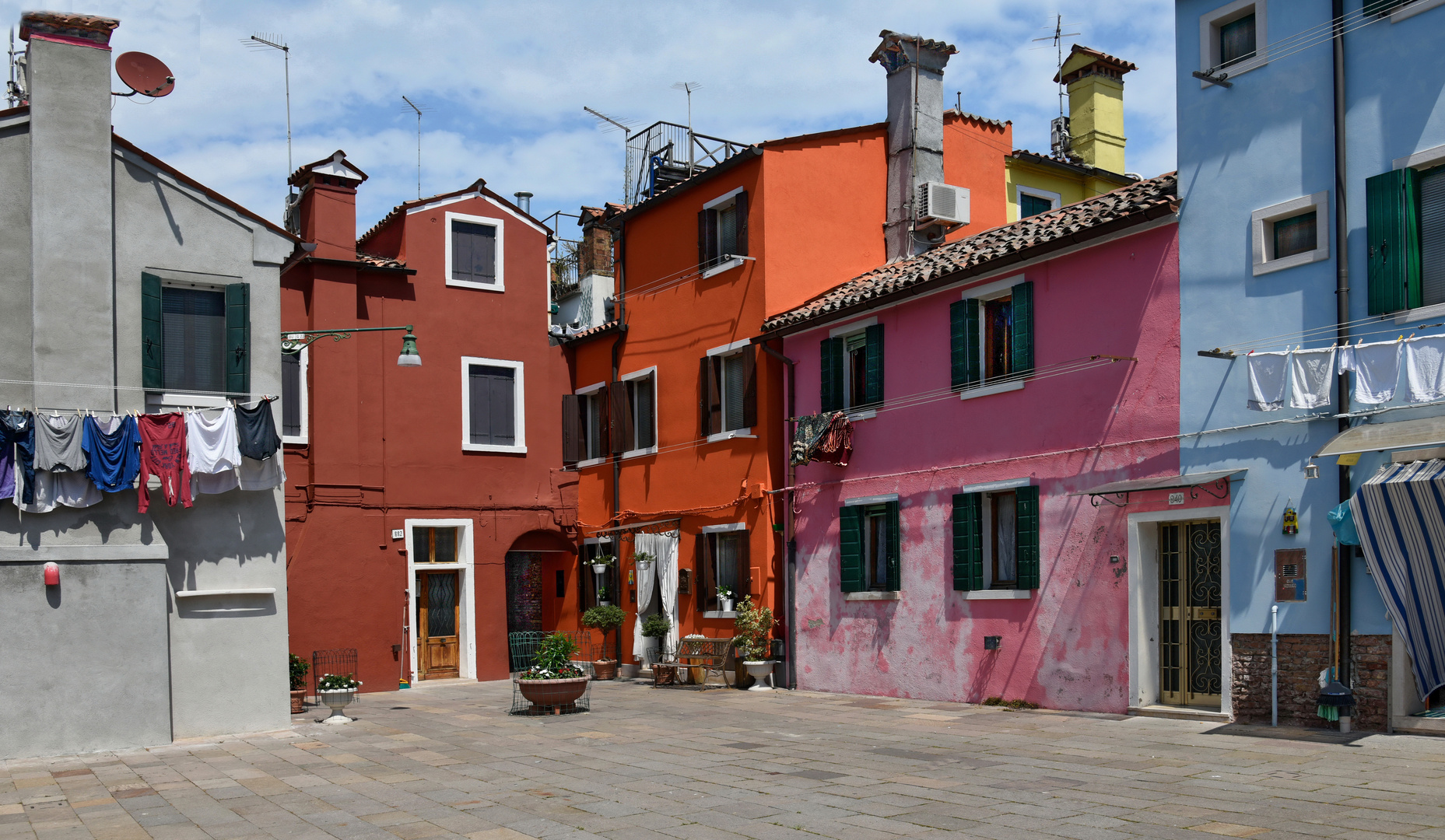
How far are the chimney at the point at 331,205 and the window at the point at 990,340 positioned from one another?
11.3 metres

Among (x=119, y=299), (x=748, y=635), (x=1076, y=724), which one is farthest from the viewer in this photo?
(x=748, y=635)

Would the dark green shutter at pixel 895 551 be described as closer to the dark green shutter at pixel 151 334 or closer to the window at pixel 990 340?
the window at pixel 990 340

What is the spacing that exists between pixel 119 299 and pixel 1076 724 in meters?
12.0

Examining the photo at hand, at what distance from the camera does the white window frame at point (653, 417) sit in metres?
23.0

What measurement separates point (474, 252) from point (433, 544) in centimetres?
566

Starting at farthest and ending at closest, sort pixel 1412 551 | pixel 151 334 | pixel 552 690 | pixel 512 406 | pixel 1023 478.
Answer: pixel 512 406
pixel 552 690
pixel 1023 478
pixel 151 334
pixel 1412 551

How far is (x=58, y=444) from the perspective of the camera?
13445 millimetres

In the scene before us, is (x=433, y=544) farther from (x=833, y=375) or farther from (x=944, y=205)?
(x=944, y=205)

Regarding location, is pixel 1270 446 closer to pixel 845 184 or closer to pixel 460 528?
pixel 845 184

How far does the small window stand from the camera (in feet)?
74.0

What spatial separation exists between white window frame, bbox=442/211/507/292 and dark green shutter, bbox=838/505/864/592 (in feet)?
29.7

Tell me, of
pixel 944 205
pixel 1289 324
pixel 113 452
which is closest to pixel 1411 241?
pixel 1289 324

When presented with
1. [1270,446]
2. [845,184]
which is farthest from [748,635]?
[1270,446]

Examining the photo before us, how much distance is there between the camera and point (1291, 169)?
12.6 m
